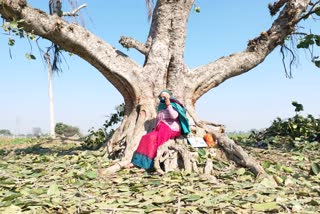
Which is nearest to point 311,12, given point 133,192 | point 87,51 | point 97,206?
point 87,51

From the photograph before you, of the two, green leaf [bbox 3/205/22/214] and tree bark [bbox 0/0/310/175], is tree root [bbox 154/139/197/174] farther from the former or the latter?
green leaf [bbox 3/205/22/214]

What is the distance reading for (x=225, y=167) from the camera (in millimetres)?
6086

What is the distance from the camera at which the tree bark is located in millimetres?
7018

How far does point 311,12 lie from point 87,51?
4971 mm

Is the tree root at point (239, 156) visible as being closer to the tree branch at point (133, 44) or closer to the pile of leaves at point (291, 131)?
the tree branch at point (133, 44)

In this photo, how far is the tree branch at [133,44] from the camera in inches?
310

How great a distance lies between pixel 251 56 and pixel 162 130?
10.1 ft

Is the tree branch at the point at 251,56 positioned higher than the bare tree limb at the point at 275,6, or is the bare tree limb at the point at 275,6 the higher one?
the bare tree limb at the point at 275,6

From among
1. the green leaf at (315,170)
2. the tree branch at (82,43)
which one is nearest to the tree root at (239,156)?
the green leaf at (315,170)

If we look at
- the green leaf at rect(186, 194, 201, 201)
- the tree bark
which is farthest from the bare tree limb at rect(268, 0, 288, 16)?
the green leaf at rect(186, 194, 201, 201)

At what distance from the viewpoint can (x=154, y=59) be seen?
25.3ft

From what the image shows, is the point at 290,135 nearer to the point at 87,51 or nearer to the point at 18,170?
the point at 87,51

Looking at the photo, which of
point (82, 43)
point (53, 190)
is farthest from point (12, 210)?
point (82, 43)

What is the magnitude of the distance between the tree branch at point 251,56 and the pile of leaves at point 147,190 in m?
2.34
